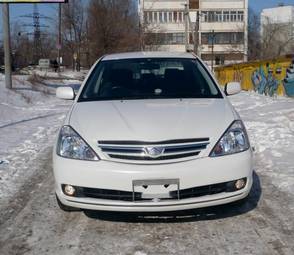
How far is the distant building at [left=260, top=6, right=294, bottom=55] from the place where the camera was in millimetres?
91156

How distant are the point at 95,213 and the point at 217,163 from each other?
4.46 ft

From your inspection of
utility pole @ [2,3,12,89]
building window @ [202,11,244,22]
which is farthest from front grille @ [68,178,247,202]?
building window @ [202,11,244,22]

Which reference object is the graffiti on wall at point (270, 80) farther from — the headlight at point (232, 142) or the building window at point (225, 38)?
the building window at point (225, 38)

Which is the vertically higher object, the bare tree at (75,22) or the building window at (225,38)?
the bare tree at (75,22)

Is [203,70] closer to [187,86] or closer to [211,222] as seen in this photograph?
[187,86]

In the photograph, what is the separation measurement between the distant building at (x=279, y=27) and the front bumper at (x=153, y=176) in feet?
264

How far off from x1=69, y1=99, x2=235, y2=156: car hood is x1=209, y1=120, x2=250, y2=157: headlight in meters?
0.05

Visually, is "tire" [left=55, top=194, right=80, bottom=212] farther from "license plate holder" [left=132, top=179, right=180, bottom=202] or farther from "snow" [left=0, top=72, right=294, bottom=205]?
"snow" [left=0, top=72, right=294, bottom=205]

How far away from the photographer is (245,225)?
4828mm

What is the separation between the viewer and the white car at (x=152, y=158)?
14.7 ft

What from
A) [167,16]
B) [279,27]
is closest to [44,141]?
[167,16]

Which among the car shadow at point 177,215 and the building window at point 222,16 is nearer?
the car shadow at point 177,215

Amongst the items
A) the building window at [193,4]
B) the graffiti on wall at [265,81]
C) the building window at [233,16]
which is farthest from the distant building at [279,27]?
the graffiti on wall at [265,81]

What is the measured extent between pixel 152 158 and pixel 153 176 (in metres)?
0.16
